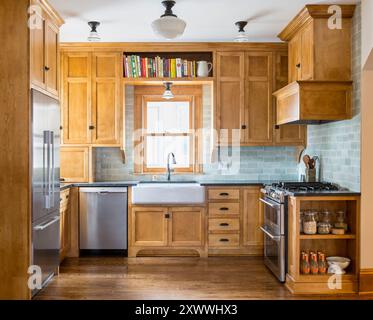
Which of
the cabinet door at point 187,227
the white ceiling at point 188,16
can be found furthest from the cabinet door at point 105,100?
the cabinet door at point 187,227

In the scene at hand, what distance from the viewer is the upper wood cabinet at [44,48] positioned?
11.7 ft

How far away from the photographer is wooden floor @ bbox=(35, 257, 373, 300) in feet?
12.3

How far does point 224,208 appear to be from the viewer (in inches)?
203

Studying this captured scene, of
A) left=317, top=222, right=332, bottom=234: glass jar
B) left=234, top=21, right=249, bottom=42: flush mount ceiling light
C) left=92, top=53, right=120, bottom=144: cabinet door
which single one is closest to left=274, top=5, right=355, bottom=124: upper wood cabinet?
left=234, top=21, right=249, bottom=42: flush mount ceiling light

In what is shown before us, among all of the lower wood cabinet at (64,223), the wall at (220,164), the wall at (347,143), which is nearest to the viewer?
the wall at (347,143)

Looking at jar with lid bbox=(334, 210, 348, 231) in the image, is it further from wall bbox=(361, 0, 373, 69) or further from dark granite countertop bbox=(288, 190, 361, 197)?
wall bbox=(361, 0, 373, 69)

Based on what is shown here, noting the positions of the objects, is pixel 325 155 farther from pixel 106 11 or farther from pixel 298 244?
pixel 106 11

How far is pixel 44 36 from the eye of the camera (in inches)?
151

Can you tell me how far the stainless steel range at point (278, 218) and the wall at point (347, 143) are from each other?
0.19 meters

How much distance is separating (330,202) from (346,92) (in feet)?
3.34

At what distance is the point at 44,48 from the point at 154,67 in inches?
67.5

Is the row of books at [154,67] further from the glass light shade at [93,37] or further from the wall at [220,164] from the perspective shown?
the glass light shade at [93,37]
